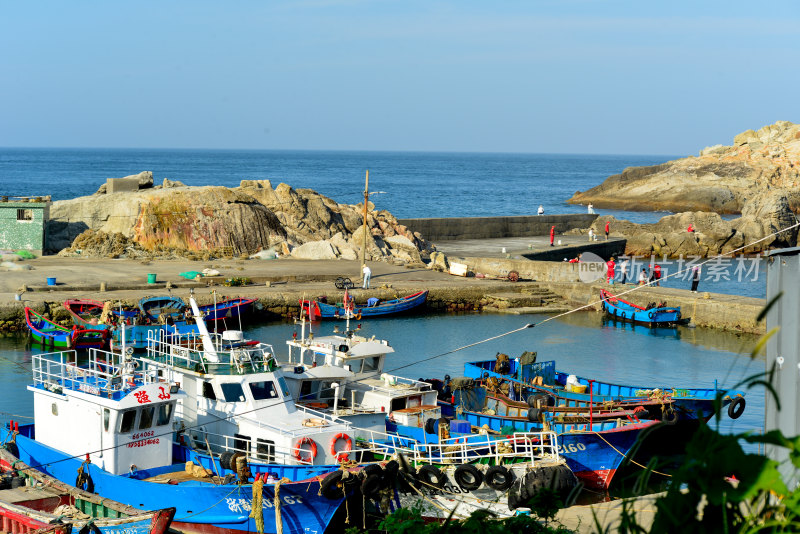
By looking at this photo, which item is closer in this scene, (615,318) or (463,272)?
(615,318)

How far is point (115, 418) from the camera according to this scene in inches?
604

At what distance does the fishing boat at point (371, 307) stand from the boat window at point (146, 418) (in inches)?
828

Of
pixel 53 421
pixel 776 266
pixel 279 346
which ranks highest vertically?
pixel 776 266

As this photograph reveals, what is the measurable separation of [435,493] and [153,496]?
479 centimetres

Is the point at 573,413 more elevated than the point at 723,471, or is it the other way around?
the point at 723,471

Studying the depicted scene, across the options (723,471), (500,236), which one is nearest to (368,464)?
(723,471)

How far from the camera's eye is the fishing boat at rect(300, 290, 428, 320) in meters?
37.8

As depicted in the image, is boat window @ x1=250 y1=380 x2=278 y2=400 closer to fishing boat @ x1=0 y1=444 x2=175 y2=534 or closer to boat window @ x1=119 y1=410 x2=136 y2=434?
boat window @ x1=119 y1=410 x2=136 y2=434

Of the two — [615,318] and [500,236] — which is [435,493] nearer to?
[615,318]

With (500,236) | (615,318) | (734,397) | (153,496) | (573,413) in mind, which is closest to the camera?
(153,496)

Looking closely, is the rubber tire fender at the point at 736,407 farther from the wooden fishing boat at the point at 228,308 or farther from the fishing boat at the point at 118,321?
the wooden fishing boat at the point at 228,308

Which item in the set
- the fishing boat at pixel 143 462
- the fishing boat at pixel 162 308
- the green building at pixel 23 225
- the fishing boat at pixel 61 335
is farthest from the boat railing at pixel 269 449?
the green building at pixel 23 225

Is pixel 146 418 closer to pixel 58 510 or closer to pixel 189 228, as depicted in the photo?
pixel 58 510

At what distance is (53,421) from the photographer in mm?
16578
